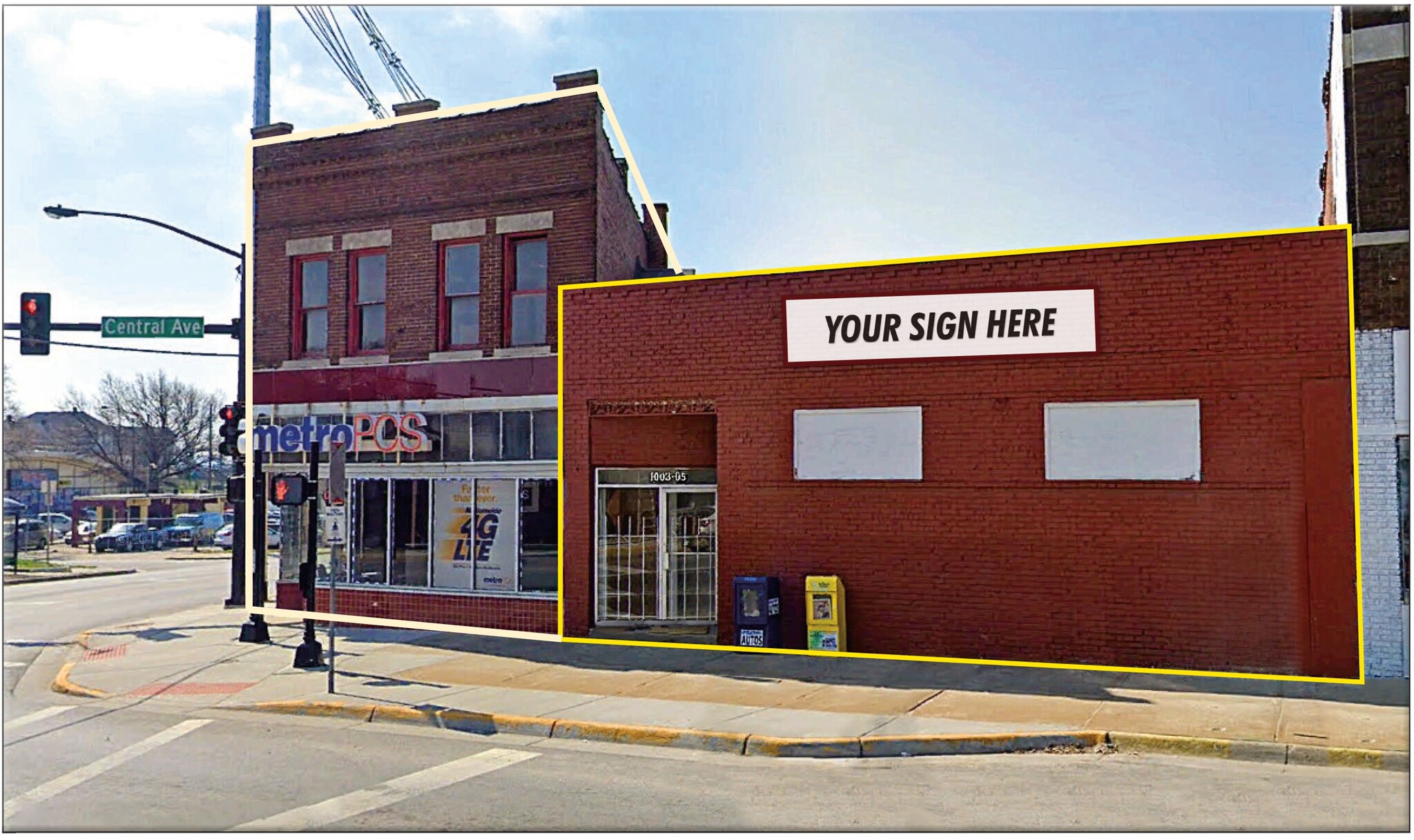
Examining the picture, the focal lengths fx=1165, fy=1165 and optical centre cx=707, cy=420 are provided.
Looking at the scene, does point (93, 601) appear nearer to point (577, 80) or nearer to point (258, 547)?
point (258, 547)

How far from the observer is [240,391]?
20.7 metres

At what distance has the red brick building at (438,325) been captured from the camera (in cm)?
1786

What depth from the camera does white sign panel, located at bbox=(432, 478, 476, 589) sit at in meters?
18.3

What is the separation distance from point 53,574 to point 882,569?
100 ft

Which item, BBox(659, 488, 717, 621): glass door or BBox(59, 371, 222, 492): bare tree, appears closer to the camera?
BBox(659, 488, 717, 621): glass door

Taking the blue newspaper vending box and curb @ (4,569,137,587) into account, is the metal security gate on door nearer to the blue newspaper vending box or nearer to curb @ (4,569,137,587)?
the blue newspaper vending box

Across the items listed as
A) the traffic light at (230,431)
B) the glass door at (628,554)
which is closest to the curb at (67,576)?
the traffic light at (230,431)

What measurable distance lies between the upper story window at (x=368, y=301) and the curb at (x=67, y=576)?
19.1 m

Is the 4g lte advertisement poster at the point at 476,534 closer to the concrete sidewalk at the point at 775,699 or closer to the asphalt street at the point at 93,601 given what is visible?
the concrete sidewalk at the point at 775,699

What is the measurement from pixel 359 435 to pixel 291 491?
3.47 metres

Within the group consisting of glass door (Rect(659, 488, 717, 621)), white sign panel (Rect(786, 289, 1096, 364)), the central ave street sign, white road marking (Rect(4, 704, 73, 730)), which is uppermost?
the central ave street sign

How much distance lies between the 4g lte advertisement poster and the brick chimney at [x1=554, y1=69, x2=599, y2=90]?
629 cm

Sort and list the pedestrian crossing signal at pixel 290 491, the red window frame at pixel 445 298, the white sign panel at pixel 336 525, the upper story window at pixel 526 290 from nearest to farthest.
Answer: the white sign panel at pixel 336 525 → the pedestrian crossing signal at pixel 290 491 → the upper story window at pixel 526 290 → the red window frame at pixel 445 298

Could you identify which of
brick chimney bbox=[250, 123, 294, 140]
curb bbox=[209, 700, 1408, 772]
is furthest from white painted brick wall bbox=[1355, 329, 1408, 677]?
brick chimney bbox=[250, 123, 294, 140]
